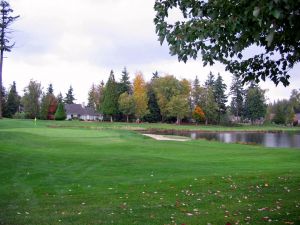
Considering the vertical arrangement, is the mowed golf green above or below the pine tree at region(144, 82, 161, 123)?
below

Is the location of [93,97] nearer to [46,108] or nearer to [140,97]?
[140,97]

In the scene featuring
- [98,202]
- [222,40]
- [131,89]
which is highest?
[131,89]

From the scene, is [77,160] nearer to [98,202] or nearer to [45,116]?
[98,202]

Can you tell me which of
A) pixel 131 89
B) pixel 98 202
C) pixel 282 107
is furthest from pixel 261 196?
pixel 282 107

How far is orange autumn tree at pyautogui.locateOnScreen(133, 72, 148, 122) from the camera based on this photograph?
300ft

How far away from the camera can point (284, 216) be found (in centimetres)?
829

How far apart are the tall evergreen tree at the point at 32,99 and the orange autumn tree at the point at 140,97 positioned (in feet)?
70.2

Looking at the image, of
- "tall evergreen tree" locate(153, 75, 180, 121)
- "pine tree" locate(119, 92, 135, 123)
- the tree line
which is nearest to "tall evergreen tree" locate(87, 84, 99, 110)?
the tree line

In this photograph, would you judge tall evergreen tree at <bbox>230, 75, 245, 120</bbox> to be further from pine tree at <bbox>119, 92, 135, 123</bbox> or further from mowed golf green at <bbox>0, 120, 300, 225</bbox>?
mowed golf green at <bbox>0, 120, 300, 225</bbox>

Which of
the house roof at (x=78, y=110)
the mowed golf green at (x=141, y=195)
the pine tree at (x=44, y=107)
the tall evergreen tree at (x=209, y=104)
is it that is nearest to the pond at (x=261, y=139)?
the pine tree at (x=44, y=107)

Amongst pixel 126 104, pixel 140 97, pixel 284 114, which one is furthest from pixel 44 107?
pixel 284 114

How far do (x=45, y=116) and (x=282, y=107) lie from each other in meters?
80.1

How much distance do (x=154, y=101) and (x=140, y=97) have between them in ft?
32.5

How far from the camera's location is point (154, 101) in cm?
10062
